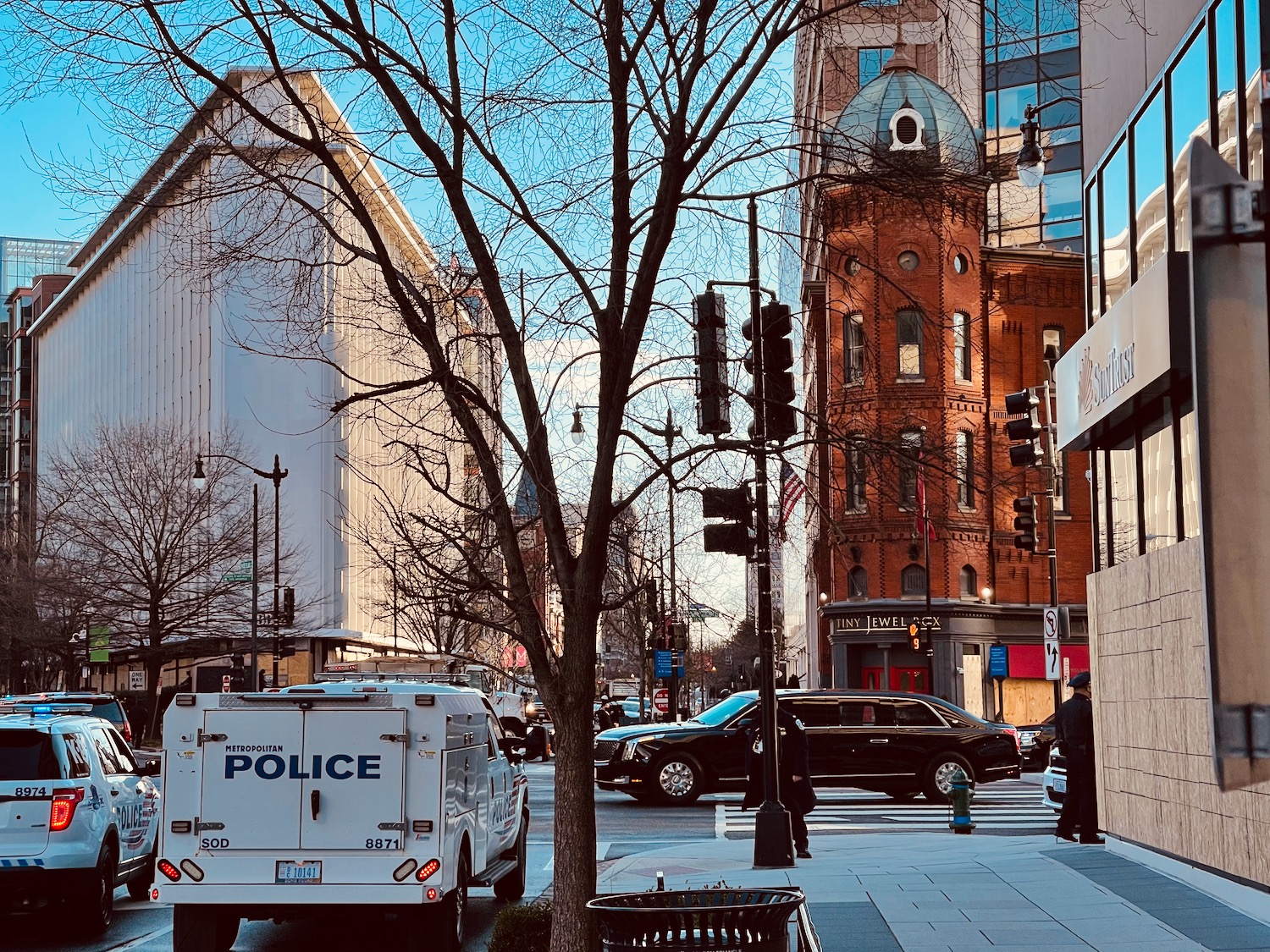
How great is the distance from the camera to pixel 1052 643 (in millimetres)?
26312

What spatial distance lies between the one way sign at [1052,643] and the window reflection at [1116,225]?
974 cm

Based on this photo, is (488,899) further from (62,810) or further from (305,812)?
(305,812)

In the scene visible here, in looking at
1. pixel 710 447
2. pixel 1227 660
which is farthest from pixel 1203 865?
pixel 1227 660

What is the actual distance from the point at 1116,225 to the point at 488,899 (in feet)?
32.8

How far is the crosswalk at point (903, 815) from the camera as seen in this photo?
22.7 metres

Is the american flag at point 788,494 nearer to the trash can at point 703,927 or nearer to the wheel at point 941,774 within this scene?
the wheel at point 941,774

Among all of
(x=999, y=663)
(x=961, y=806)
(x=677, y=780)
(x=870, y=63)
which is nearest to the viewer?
(x=961, y=806)

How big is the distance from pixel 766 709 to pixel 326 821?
21.8 ft

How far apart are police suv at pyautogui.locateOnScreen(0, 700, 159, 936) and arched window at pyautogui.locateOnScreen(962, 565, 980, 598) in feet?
148

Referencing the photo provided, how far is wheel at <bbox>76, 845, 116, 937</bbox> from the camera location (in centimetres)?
1359

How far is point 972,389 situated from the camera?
185ft

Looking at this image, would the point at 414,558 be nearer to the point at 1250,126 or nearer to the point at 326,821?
the point at 326,821

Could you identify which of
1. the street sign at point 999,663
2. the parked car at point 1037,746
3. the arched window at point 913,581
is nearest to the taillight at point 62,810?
the parked car at point 1037,746

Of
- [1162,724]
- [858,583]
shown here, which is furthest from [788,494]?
[858,583]
